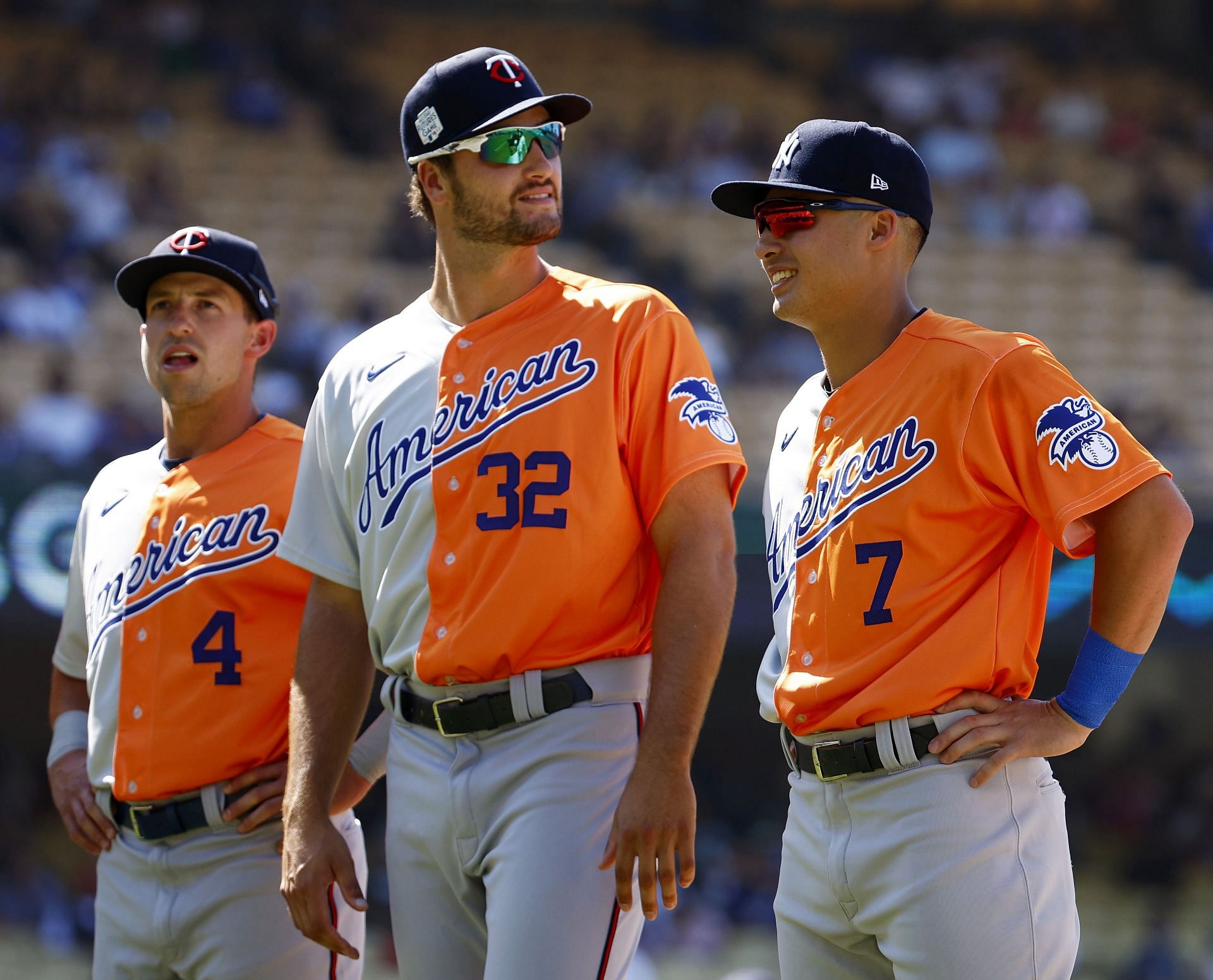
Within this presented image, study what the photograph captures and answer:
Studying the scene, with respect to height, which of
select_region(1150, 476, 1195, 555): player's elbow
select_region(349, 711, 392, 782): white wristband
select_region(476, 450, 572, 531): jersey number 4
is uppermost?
select_region(1150, 476, 1195, 555): player's elbow

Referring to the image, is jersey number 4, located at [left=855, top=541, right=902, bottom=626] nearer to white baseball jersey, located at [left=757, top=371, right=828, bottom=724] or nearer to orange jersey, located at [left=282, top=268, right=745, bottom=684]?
white baseball jersey, located at [left=757, top=371, right=828, bottom=724]

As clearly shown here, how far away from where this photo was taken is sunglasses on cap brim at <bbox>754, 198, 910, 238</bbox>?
2965mm

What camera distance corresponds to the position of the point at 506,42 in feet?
56.5

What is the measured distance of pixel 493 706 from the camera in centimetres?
283

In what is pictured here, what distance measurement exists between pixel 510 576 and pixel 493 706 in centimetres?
24

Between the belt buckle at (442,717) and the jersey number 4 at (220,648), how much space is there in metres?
0.82

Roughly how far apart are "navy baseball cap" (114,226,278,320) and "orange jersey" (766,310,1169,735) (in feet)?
5.67

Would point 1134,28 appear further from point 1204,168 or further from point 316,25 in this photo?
point 316,25

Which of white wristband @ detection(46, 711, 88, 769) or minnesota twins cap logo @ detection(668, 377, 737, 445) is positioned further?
white wristband @ detection(46, 711, 88, 769)

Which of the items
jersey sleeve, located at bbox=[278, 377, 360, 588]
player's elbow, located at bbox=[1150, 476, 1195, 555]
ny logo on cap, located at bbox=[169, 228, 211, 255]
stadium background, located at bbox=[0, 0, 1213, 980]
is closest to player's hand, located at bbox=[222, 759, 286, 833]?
jersey sleeve, located at bbox=[278, 377, 360, 588]

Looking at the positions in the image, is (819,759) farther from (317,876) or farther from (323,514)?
(323,514)

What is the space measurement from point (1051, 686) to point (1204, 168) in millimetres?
7678

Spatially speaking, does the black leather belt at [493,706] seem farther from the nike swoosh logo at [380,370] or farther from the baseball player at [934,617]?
the nike swoosh logo at [380,370]

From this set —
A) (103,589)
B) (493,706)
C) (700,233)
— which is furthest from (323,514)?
(700,233)
